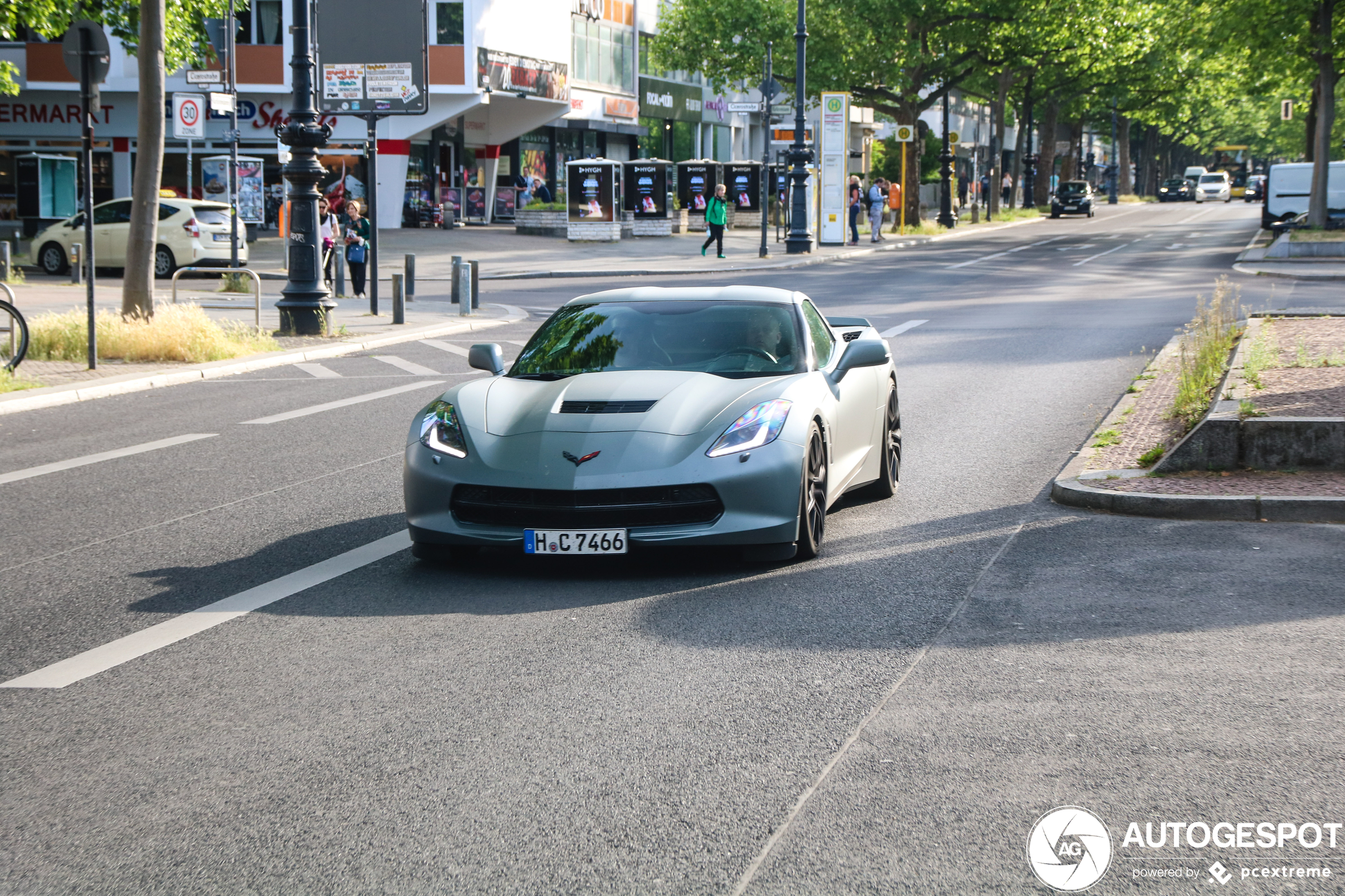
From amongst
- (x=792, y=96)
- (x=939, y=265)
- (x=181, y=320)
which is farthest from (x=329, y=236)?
(x=792, y=96)

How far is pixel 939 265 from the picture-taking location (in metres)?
36.9

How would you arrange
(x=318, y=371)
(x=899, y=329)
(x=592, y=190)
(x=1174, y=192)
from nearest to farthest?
(x=318, y=371), (x=899, y=329), (x=592, y=190), (x=1174, y=192)

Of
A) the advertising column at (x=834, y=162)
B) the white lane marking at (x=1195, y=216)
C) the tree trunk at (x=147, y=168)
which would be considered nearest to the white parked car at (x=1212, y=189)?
the white lane marking at (x=1195, y=216)

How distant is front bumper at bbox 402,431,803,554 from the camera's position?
22.0 feet

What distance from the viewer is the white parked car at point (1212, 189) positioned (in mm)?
107062

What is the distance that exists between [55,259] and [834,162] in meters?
22.6

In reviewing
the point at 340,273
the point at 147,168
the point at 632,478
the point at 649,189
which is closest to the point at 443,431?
the point at 632,478

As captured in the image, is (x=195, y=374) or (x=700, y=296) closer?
(x=700, y=296)

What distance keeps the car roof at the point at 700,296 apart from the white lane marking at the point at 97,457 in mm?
4072

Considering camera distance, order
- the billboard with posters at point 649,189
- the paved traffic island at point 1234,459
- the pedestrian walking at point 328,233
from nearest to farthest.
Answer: the paved traffic island at point 1234,459
the pedestrian walking at point 328,233
the billboard with posters at point 649,189

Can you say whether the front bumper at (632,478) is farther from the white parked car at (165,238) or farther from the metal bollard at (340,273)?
the white parked car at (165,238)

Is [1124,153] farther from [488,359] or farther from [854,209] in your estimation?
[488,359]

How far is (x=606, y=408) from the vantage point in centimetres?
709

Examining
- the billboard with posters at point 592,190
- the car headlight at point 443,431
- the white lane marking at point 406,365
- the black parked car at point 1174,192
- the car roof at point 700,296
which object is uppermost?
the black parked car at point 1174,192
